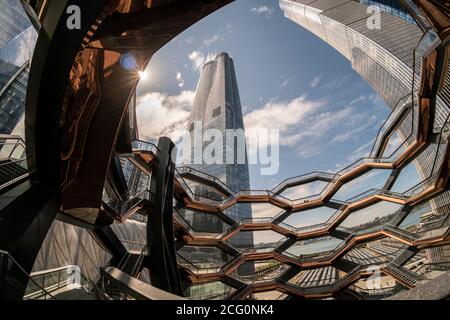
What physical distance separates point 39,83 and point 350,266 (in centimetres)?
2592

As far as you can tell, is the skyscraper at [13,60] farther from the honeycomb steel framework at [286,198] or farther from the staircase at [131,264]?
the staircase at [131,264]

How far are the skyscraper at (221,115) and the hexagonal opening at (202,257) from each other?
35106mm

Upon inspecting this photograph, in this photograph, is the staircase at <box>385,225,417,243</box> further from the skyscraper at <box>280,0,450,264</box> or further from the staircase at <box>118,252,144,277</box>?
the staircase at <box>118,252,144,277</box>

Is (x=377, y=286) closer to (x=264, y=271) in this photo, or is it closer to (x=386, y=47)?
(x=264, y=271)

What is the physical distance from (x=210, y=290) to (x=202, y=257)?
11.1 ft

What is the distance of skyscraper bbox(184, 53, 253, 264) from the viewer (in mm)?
77000

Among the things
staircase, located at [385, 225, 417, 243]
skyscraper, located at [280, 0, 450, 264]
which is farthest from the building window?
staircase, located at [385, 225, 417, 243]

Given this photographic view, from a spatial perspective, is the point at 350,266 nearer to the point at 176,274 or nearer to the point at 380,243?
the point at 380,243

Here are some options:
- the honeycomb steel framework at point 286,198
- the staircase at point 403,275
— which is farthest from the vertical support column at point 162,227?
the staircase at point 403,275

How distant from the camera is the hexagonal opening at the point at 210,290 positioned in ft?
70.4

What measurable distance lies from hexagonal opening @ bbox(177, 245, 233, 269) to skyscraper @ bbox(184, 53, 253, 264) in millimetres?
35106

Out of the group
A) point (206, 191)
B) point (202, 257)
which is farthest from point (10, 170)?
point (202, 257)
